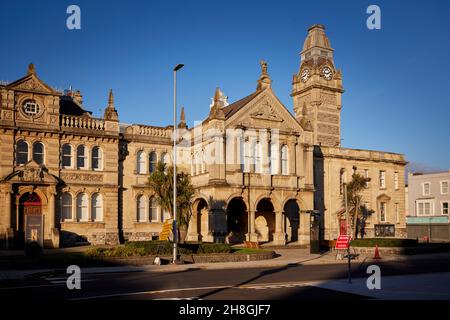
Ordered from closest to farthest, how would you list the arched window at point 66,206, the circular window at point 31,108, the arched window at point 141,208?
1. the circular window at point 31,108
2. the arched window at point 66,206
3. the arched window at point 141,208

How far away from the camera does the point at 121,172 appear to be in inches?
1759

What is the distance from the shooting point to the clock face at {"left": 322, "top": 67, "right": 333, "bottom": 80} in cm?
6562

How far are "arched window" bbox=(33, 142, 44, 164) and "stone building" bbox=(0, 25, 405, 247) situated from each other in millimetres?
79

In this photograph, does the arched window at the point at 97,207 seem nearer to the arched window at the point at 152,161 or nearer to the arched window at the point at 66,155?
the arched window at the point at 66,155

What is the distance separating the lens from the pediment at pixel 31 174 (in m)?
38.3

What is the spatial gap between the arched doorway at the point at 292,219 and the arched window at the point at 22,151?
23405mm

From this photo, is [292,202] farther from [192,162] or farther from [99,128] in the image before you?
[99,128]

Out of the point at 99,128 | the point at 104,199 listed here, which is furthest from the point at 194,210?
the point at 99,128

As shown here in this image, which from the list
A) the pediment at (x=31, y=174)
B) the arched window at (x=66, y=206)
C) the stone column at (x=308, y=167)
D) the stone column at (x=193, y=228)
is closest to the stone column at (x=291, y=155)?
the stone column at (x=308, y=167)

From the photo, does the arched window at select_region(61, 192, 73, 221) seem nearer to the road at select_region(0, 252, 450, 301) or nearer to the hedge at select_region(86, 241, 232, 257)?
the hedge at select_region(86, 241, 232, 257)

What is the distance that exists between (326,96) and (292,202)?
20.9m

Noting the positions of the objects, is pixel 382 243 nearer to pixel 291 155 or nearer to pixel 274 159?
pixel 291 155

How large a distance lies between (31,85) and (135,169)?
36.2 ft
